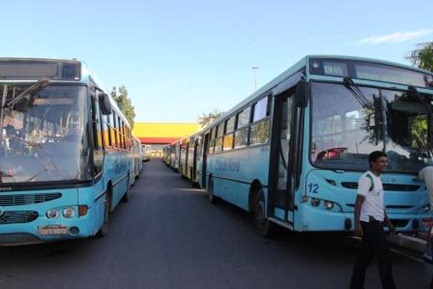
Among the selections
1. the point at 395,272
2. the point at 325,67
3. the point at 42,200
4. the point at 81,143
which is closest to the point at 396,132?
the point at 325,67

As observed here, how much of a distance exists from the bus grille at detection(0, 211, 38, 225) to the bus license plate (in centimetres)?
21

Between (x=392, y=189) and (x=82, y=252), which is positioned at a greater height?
(x=392, y=189)

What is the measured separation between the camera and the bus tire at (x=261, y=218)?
10328mm

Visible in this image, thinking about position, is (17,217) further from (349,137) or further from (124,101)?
(124,101)

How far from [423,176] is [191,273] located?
3.65 metres

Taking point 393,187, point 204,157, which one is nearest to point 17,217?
point 393,187

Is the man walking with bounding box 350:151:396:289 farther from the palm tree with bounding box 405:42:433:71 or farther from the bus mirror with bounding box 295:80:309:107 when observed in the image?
the palm tree with bounding box 405:42:433:71

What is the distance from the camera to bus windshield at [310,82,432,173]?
812cm

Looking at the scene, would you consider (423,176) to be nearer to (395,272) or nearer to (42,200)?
(395,272)

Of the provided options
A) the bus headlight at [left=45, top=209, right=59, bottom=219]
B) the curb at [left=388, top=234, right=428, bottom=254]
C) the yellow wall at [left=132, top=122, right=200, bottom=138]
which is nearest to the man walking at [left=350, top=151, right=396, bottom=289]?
the curb at [left=388, top=234, right=428, bottom=254]

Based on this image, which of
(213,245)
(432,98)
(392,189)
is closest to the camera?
(392,189)

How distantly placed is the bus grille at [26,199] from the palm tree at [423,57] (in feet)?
54.8

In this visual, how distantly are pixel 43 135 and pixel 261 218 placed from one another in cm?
468

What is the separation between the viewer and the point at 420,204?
8188mm
